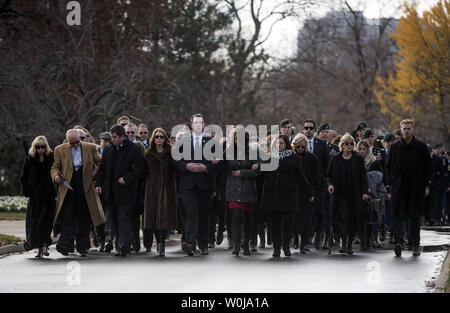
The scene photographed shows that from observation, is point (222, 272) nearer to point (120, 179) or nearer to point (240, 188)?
point (240, 188)

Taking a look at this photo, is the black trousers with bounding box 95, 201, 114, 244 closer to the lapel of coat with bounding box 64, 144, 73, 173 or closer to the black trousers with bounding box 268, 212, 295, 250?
the lapel of coat with bounding box 64, 144, 73, 173

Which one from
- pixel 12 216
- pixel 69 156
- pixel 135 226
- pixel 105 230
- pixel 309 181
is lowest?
pixel 12 216

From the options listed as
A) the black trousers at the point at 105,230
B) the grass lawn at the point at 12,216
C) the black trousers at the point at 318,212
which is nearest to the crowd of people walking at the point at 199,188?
the black trousers at the point at 105,230

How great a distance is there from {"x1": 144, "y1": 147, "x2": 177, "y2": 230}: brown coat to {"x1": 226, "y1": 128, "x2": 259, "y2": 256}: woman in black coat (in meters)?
0.90

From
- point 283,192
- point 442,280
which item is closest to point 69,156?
point 283,192

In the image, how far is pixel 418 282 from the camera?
37.2 feet

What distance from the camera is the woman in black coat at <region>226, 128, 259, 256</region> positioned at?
14539 millimetres

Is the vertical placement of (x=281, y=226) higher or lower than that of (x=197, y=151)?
lower

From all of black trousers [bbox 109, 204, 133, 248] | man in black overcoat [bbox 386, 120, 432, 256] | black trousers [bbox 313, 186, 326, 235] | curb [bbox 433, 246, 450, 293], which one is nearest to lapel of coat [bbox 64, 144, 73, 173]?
black trousers [bbox 109, 204, 133, 248]

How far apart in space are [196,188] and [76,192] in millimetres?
1854

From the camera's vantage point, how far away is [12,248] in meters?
16.1

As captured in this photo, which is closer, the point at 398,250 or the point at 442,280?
the point at 442,280

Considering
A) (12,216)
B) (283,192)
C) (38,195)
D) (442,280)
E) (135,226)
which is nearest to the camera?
(442,280)
